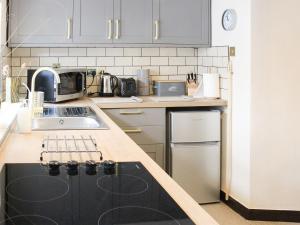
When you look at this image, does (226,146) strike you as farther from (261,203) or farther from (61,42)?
(61,42)

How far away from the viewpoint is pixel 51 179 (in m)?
1.38

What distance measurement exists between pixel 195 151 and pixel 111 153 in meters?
2.05

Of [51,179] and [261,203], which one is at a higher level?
[51,179]

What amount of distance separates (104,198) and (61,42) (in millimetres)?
2764

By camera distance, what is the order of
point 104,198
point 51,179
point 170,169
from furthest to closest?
point 170,169 → point 51,179 → point 104,198

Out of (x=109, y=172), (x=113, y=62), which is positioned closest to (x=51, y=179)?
(x=109, y=172)

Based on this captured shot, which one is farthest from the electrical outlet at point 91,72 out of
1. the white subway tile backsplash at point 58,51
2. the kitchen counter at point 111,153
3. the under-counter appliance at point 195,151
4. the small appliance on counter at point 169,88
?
the kitchen counter at point 111,153

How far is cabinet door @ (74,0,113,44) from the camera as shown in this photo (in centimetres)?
376

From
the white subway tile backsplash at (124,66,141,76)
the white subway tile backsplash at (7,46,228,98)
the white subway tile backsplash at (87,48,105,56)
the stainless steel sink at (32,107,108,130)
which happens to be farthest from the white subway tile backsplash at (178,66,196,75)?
the stainless steel sink at (32,107,108,130)

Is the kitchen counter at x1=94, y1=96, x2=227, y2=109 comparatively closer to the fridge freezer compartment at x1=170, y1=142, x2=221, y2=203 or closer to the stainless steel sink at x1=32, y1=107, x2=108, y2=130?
the fridge freezer compartment at x1=170, y1=142, x2=221, y2=203

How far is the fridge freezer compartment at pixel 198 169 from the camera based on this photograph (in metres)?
3.67

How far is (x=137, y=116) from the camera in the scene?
3.58 meters

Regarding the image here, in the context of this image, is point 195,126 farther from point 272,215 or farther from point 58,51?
point 58,51

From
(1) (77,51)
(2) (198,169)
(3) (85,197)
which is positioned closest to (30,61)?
(1) (77,51)
